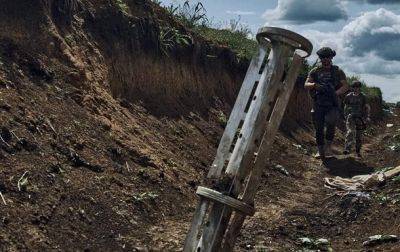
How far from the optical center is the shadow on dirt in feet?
30.0

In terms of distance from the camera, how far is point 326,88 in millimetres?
9719

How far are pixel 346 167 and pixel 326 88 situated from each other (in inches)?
58.4

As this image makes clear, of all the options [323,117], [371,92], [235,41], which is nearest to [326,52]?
[323,117]

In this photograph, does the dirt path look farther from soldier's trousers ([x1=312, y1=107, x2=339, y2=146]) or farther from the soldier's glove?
the soldier's glove

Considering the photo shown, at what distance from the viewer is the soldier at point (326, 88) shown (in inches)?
382

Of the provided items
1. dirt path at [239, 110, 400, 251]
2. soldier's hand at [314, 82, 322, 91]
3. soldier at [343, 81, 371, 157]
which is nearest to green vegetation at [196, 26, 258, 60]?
soldier at [343, 81, 371, 157]

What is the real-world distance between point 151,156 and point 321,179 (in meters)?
3.68

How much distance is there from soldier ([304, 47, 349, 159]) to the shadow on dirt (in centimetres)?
50

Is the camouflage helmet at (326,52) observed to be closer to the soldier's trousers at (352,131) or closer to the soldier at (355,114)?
the soldier at (355,114)

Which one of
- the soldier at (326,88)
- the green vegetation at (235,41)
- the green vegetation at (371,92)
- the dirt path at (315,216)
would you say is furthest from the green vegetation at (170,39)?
the green vegetation at (371,92)

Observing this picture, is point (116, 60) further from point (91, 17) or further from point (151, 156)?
point (151, 156)

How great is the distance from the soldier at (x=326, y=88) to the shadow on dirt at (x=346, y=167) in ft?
1.63

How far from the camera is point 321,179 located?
8992 mm

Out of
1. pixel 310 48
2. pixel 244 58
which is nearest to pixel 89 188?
pixel 310 48
